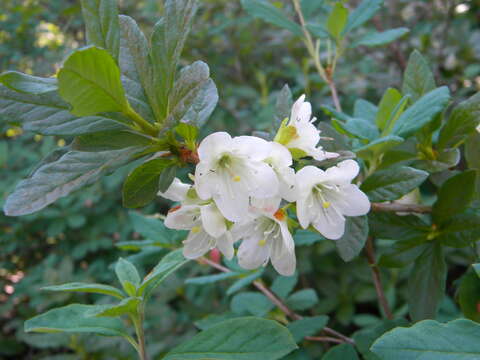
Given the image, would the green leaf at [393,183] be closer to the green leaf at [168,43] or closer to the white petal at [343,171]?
the white petal at [343,171]

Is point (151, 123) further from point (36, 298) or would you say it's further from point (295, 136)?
point (36, 298)

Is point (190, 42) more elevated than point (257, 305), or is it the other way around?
point (190, 42)

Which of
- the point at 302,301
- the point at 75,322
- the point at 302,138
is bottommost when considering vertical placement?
the point at 302,301

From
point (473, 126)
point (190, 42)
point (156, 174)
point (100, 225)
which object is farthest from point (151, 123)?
point (190, 42)

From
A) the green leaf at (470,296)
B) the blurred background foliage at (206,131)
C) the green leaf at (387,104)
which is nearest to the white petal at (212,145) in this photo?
the green leaf at (387,104)

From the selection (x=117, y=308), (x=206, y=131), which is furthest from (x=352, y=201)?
(x=206, y=131)

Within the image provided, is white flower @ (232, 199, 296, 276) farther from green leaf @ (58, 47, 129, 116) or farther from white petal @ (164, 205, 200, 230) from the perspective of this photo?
green leaf @ (58, 47, 129, 116)

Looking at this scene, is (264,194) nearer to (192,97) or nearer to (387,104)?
A: (192,97)
